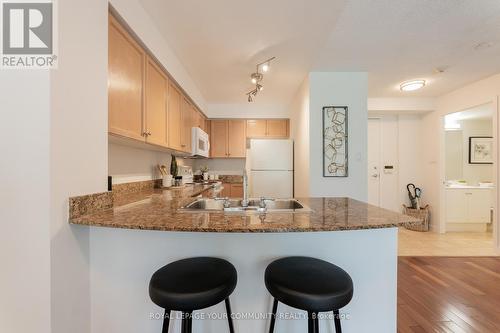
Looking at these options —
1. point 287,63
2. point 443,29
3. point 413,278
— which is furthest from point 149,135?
point 413,278

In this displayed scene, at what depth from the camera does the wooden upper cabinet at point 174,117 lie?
2.42 metres

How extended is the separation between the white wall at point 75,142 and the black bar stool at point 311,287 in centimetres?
91

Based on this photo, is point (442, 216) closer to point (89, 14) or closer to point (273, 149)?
point (273, 149)

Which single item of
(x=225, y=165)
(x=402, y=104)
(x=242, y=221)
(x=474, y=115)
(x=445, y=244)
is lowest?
(x=445, y=244)

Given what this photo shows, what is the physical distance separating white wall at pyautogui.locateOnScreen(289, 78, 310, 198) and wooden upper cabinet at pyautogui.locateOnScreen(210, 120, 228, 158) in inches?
55.2

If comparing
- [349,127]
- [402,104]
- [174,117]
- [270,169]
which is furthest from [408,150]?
[174,117]

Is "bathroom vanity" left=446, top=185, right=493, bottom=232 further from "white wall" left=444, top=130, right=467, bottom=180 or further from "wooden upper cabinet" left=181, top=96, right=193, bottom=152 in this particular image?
"wooden upper cabinet" left=181, top=96, right=193, bottom=152

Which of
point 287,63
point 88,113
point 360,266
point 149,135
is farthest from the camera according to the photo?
point 287,63

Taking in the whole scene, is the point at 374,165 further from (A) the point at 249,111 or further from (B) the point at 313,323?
(B) the point at 313,323

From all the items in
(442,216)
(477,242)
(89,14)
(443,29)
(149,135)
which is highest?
(443,29)

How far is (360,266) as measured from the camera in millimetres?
1255

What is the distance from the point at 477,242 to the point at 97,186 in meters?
5.09

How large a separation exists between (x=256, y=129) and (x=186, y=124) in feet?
6.02

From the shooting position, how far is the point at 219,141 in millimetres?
4598
